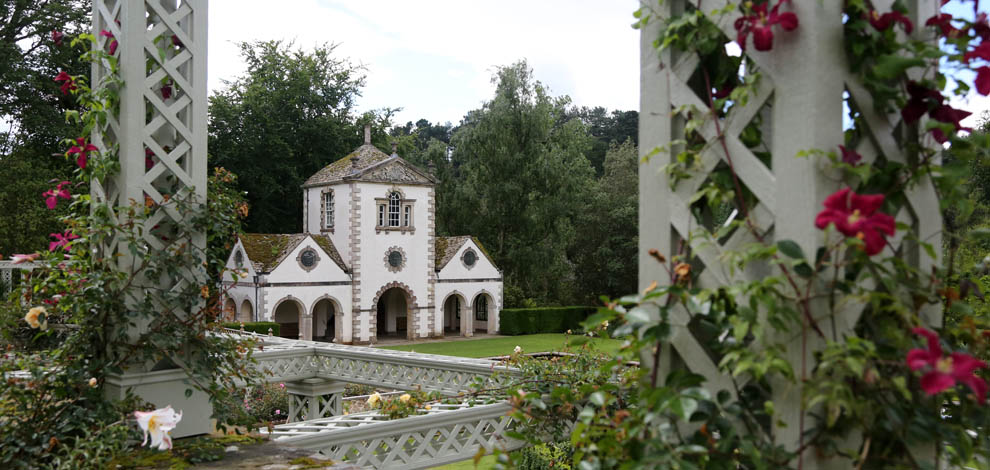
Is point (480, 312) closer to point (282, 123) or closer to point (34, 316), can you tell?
point (282, 123)

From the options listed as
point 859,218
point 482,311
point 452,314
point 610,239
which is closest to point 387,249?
point 452,314

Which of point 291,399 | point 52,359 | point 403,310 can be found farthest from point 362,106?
point 52,359

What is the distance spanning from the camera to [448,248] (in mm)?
30656

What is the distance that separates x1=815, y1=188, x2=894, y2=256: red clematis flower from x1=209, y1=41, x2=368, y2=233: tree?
33717mm

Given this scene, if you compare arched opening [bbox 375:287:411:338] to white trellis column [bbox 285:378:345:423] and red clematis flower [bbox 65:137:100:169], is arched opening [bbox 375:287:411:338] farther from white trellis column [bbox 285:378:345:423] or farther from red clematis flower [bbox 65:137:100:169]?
red clematis flower [bbox 65:137:100:169]

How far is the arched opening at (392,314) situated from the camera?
3125cm

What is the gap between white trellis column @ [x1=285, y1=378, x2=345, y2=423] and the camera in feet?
29.3

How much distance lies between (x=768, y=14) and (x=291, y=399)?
9.09 meters

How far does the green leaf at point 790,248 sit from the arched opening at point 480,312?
3038 centimetres

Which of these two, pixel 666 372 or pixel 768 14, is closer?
pixel 768 14

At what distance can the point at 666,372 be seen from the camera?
4.69ft

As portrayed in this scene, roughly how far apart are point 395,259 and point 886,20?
28.2 metres

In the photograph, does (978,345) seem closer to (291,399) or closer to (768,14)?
(768,14)

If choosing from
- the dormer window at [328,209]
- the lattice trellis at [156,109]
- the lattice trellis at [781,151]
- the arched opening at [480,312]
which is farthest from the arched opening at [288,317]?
the lattice trellis at [781,151]
